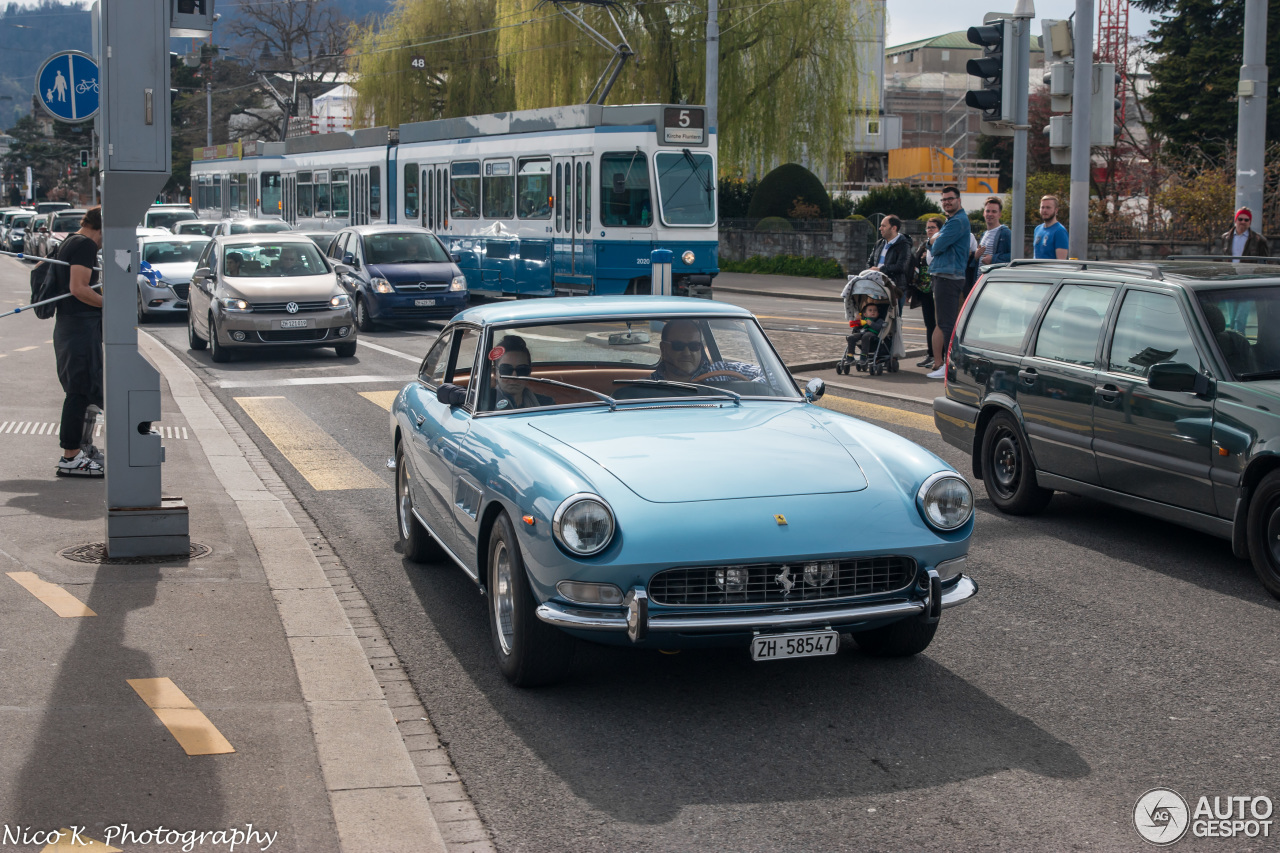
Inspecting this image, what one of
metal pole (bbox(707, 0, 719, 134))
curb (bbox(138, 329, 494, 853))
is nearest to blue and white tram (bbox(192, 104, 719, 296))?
metal pole (bbox(707, 0, 719, 134))

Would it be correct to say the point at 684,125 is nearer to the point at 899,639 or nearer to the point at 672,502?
the point at 899,639

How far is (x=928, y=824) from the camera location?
4156 mm

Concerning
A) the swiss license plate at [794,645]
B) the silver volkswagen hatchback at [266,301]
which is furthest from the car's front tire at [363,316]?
the swiss license plate at [794,645]

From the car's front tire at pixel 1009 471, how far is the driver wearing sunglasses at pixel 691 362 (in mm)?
2823

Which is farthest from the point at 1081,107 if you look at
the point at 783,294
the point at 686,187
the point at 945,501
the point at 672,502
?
the point at 783,294

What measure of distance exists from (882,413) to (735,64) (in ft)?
93.1

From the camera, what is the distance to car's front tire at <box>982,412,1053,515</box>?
8.78 metres

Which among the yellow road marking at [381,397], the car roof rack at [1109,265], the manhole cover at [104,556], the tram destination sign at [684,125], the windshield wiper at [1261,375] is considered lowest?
the manhole cover at [104,556]

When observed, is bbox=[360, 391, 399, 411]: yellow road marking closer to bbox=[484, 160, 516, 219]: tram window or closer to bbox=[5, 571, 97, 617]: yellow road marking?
bbox=[5, 571, 97, 617]: yellow road marking

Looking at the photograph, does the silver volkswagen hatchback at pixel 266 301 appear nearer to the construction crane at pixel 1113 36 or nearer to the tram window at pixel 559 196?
the tram window at pixel 559 196

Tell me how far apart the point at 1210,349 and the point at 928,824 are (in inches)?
163

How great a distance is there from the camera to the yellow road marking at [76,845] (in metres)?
3.86

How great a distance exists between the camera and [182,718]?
4.91 meters

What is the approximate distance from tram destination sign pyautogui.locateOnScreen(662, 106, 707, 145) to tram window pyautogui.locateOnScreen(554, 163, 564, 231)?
2164 millimetres
